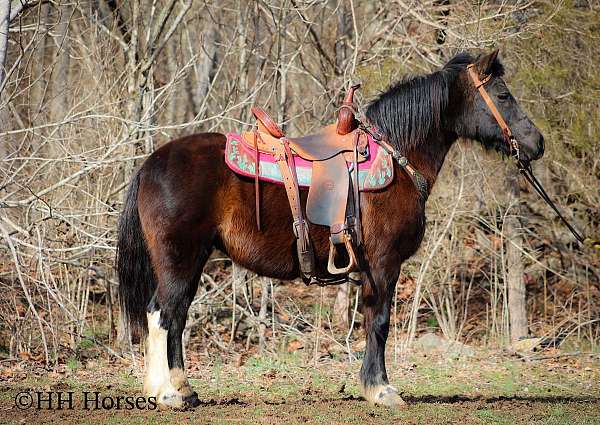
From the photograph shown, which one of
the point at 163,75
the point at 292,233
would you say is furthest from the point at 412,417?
the point at 163,75

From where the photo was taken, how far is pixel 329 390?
21.7 ft

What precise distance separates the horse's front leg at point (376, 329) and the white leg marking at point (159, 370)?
1342mm

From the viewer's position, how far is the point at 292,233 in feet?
17.7

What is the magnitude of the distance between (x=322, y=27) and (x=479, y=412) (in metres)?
6.58

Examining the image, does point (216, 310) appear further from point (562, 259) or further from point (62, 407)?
point (562, 259)

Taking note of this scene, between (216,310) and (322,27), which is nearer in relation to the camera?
(216,310)

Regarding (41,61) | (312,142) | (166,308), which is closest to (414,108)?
(312,142)

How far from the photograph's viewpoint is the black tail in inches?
215

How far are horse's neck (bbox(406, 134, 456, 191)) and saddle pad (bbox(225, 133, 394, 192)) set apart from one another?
0.31 metres

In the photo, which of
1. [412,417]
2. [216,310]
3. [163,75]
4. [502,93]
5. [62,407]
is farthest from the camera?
[163,75]

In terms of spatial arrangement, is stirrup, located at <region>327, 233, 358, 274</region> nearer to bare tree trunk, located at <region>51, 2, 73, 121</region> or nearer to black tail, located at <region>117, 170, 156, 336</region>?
black tail, located at <region>117, 170, 156, 336</region>

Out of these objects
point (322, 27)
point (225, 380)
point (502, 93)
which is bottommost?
point (225, 380)

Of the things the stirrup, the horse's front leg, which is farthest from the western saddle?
the horse's front leg

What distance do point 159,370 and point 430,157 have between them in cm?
253
